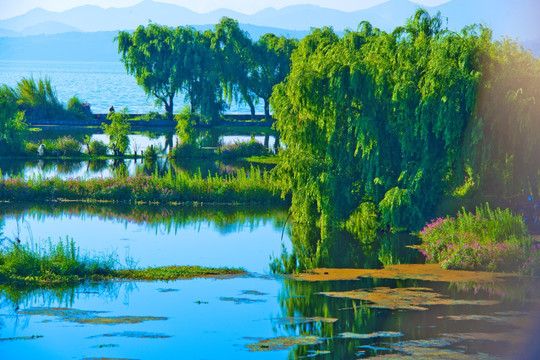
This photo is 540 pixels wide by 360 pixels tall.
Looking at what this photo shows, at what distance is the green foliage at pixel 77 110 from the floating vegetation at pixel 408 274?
5777cm

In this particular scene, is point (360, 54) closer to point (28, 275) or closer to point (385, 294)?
point (385, 294)

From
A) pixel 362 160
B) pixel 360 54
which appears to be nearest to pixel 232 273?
pixel 362 160

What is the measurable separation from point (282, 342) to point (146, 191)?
21.4 meters

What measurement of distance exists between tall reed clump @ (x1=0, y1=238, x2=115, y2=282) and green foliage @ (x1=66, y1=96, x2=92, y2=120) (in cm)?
5629

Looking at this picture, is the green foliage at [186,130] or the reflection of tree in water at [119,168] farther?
the green foliage at [186,130]

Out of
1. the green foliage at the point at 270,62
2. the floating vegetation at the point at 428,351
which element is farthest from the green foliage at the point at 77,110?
the floating vegetation at the point at 428,351

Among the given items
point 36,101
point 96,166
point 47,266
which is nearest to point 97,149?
point 96,166

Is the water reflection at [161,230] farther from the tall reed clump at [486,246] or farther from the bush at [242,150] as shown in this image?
the bush at [242,150]

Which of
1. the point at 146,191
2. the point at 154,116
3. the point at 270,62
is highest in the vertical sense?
the point at 270,62

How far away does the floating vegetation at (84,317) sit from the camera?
1950 centimetres

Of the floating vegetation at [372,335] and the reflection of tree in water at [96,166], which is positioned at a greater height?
the reflection of tree in water at [96,166]

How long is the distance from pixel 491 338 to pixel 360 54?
15.9 m

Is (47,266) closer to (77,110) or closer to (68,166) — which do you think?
(68,166)

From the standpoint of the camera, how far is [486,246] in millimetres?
25438
